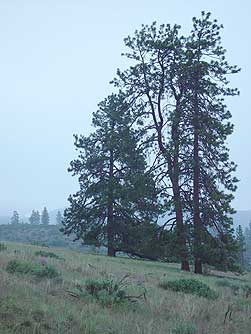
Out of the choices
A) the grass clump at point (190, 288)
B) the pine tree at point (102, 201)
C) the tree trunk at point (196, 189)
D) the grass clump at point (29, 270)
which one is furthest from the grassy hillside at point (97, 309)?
the pine tree at point (102, 201)

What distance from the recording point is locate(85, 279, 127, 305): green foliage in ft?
26.2

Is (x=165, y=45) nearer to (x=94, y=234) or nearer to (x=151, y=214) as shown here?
(x=151, y=214)

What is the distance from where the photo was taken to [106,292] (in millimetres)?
8297

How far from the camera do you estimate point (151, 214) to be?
81.7 feet

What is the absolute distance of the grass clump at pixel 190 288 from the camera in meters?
11.0

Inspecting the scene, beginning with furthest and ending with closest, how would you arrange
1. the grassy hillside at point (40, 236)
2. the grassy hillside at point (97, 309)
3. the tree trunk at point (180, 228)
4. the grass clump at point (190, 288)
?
the grassy hillside at point (40, 236) → the tree trunk at point (180, 228) → the grass clump at point (190, 288) → the grassy hillside at point (97, 309)

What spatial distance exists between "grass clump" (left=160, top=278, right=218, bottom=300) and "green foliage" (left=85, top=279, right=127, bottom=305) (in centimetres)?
305

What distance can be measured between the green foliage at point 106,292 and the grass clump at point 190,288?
3049 mm

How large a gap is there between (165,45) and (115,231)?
A: 1447 centimetres

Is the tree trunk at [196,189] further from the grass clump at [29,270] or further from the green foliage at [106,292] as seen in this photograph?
the green foliage at [106,292]

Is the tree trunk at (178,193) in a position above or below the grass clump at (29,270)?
above

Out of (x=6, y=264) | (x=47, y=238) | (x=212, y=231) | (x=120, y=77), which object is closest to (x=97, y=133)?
(x=120, y=77)

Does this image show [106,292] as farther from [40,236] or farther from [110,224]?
[40,236]

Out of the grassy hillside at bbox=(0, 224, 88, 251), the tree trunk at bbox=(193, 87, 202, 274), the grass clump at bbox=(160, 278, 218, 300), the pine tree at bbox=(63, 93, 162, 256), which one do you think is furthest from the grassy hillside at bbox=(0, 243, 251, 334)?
the grassy hillside at bbox=(0, 224, 88, 251)
